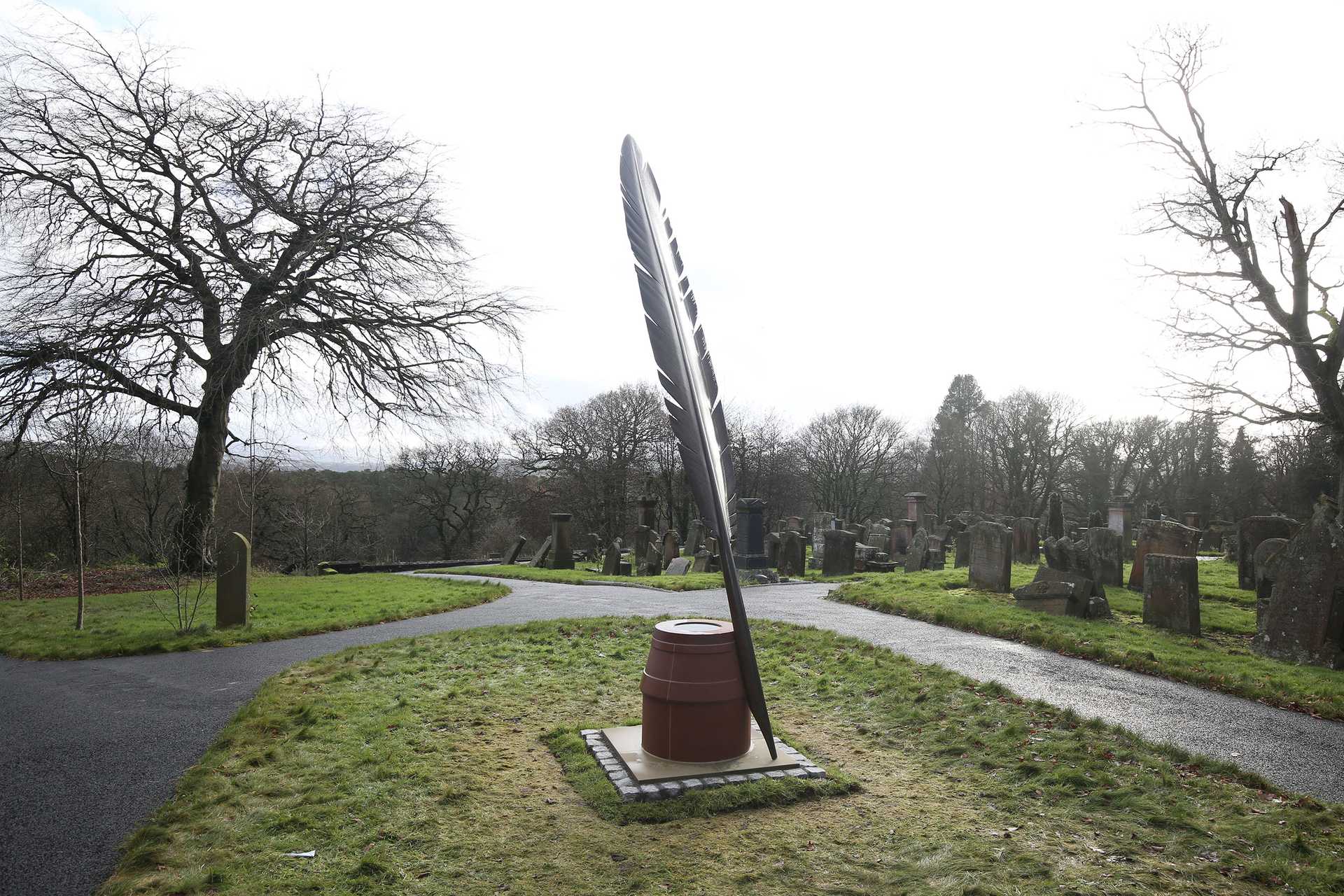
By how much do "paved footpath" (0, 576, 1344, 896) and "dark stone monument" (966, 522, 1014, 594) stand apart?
10.6ft

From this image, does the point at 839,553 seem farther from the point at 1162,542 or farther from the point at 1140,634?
the point at 1140,634

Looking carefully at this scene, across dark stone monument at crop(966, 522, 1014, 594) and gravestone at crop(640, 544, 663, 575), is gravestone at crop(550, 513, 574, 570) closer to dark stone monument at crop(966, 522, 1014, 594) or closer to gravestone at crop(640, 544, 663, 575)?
gravestone at crop(640, 544, 663, 575)

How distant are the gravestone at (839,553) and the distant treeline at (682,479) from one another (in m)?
15.7

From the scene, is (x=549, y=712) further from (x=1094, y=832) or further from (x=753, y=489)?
(x=753, y=489)

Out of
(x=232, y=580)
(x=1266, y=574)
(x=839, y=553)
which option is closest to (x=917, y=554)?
(x=839, y=553)

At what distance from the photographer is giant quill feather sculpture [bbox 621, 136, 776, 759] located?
173 inches

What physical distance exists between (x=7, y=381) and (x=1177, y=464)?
5193 cm

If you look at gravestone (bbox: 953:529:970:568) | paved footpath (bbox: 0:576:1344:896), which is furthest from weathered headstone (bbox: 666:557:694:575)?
paved footpath (bbox: 0:576:1344:896)

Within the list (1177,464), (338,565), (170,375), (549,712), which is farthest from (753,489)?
(549,712)

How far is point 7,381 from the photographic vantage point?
14.6 m

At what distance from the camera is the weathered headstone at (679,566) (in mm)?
19875

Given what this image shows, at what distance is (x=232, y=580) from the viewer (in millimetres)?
9969

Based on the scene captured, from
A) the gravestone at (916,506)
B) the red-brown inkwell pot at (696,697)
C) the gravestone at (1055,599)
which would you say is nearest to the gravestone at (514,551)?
the gravestone at (916,506)

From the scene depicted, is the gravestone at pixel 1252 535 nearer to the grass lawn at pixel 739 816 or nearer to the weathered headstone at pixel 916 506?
the grass lawn at pixel 739 816
